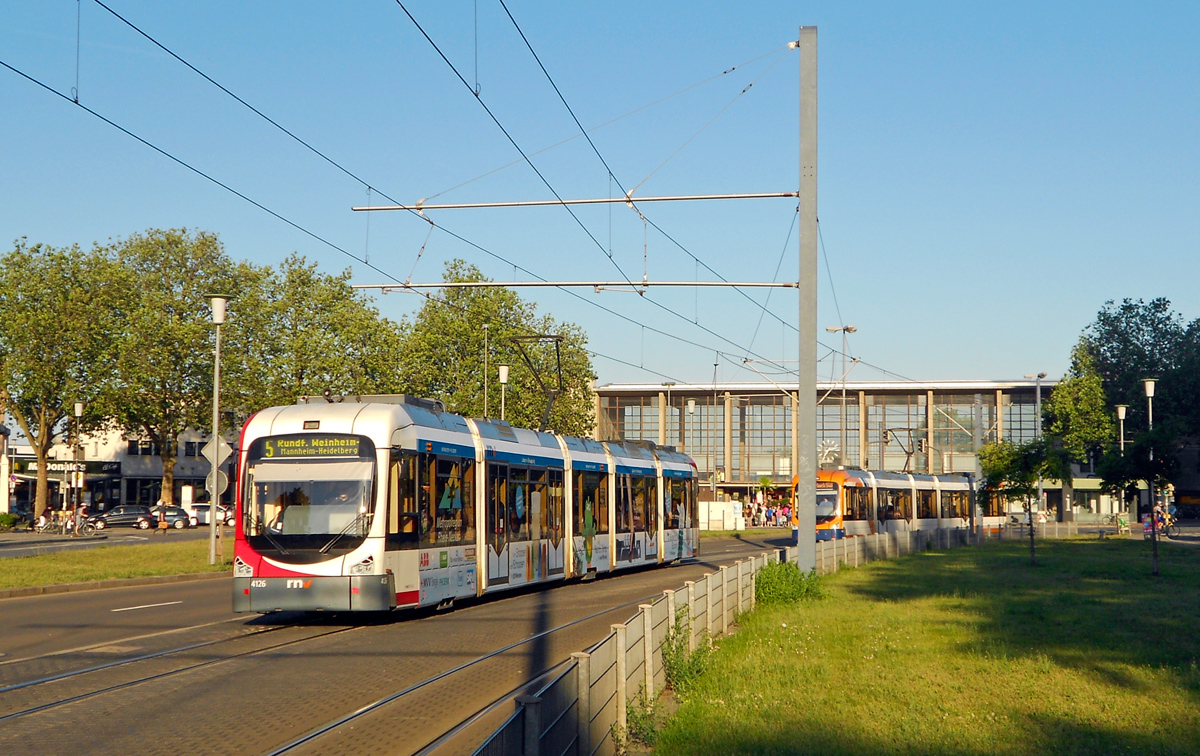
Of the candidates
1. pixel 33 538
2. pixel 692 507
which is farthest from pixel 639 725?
pixel 33 538

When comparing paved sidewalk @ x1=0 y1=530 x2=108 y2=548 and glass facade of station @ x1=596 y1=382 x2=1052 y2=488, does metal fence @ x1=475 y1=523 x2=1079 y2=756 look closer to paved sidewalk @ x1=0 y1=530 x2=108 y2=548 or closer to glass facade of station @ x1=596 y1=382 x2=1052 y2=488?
paved sidewalk @ x1=0 y1=530 x2=108 y2=548

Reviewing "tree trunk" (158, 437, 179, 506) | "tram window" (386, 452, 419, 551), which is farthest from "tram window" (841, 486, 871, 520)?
"tree trunk" (158, 437, 179, 506)

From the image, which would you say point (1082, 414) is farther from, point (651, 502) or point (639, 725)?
point (639, 725)

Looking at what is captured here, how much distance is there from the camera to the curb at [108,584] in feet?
72.5

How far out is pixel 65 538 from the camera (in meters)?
50.2

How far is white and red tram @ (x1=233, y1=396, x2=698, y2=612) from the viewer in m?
15.5

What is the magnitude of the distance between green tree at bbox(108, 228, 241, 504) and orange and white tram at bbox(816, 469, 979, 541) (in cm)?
3428

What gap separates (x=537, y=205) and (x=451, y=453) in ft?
16.2

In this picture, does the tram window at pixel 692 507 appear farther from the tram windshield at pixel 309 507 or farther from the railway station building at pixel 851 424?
the railway station building at pixel 851 424

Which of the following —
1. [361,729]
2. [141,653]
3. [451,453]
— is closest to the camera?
[361,729]

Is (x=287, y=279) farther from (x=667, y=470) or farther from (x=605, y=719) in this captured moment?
(x=605, y=719)

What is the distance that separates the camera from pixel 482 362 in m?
70.6

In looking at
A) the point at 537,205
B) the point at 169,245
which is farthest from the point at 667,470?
the point at 169,245

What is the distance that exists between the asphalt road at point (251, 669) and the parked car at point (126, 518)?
46.4 meters
